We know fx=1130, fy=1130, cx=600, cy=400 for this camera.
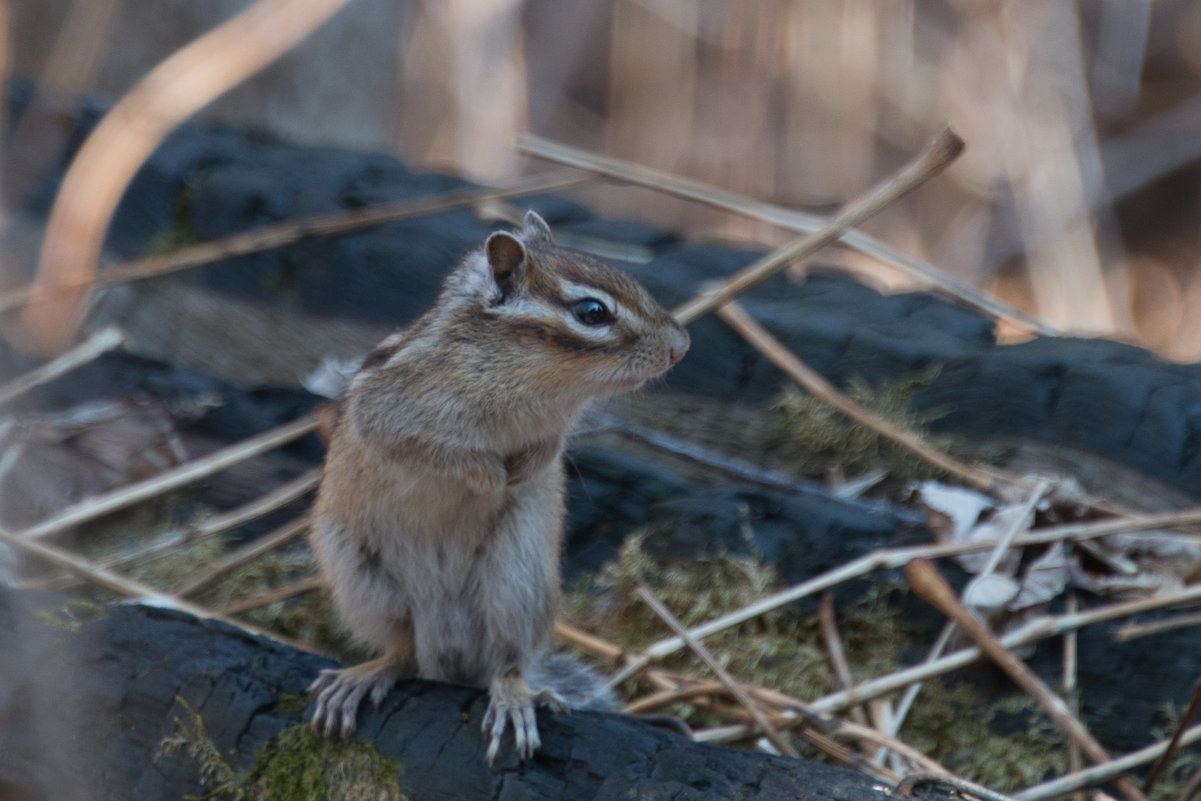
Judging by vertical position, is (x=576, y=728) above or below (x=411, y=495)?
below

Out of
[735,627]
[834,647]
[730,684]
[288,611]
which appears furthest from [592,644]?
[288,611]

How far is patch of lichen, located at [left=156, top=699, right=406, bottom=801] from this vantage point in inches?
81.3

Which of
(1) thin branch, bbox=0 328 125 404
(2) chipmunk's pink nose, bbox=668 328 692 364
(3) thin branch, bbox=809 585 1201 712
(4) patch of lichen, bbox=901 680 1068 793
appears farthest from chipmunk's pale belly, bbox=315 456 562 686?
(1) thin branch, bbox=0 328 125 404

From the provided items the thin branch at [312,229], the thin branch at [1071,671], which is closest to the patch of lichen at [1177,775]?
the thin branch at [1071,671]

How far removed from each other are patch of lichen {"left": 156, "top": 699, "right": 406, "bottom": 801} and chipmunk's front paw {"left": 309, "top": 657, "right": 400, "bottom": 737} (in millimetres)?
27

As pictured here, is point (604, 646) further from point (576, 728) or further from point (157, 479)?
point (157, 479)

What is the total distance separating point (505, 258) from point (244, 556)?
1179 millimetres

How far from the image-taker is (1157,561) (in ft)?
8.71

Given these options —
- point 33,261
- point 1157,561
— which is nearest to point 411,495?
point 1157,561

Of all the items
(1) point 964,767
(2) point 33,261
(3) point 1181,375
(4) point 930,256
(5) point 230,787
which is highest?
(4) point 930,256

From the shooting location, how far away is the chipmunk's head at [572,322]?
7.32 ft

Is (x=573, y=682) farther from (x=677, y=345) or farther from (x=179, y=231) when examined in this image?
(x=179, y=231)

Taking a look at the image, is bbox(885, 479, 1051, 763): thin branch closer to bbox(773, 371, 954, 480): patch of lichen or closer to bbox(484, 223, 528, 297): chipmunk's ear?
bbox(773, 371, 954, 480): patch of lichen

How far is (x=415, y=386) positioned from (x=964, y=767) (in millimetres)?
1472
